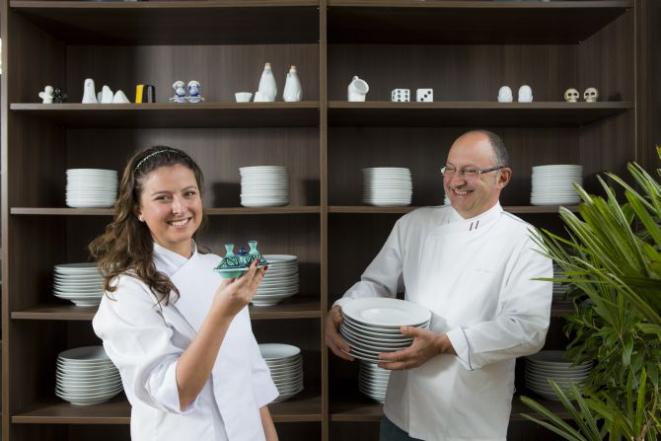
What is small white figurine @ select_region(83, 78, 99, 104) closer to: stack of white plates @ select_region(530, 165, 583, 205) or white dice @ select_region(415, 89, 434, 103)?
white dice @ select_region(415, 89, 434, 103)

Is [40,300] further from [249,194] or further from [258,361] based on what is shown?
[258,361]

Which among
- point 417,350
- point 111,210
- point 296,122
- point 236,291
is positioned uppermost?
point 296,122

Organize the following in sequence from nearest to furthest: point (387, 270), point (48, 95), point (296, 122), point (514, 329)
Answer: point (514, 329)
point (387, 270)
point (48, 95)
point (296, 122)

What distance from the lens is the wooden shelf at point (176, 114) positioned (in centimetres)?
201

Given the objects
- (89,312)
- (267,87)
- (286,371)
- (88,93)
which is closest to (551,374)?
(286,371)

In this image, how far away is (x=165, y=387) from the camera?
1.05m

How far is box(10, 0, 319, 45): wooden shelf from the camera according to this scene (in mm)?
1998

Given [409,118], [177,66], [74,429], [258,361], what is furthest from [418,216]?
[74,429]

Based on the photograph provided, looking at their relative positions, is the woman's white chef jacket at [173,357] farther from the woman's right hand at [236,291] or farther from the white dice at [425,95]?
the white dice at [425,95]

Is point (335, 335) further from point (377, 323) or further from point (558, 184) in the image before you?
point (558, 184)

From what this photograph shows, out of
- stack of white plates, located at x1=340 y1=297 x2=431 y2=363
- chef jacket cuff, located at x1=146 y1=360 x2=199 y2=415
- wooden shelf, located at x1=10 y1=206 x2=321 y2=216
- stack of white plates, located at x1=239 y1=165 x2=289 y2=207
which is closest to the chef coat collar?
chef jacket cuff, located at x1=146 y1=360 x2=199 y2=415

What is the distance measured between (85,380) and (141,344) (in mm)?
1198

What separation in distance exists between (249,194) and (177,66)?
773mm

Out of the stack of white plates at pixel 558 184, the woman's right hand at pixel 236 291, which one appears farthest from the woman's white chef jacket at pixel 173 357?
the stack of white plates at pixel 558 184
